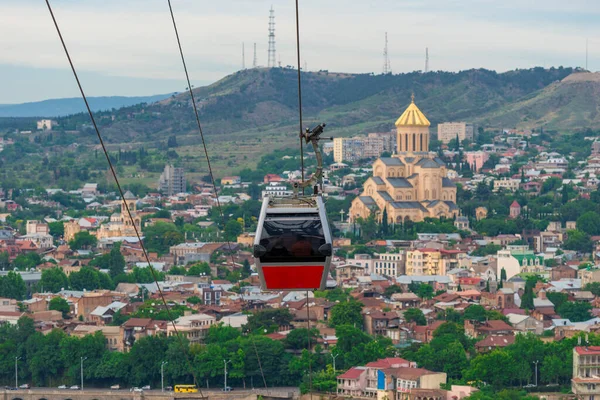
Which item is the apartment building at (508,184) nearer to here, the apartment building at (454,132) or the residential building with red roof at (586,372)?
the apartment building at (454,132)

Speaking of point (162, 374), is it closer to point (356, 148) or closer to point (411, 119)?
point (411, 119)

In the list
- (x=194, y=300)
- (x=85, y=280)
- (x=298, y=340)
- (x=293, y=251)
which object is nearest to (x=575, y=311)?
(x=298, y=340)

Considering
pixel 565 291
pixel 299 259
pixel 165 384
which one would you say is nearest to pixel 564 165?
pixel 565 291

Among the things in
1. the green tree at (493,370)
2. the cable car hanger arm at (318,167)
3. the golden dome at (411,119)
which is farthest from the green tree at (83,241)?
the cable car hanger arm at (318,167)

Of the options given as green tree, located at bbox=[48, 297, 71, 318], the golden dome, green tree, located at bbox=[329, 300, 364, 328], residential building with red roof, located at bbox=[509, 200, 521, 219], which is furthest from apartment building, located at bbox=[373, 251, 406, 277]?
the golden dome

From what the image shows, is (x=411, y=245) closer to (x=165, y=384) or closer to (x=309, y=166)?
(x=165, y=384)

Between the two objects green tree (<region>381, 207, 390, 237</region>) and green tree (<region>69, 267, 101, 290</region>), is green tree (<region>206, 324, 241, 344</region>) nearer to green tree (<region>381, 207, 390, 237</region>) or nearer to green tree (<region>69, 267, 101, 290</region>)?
green tree (<region>69, 267, 101, 290</region>)

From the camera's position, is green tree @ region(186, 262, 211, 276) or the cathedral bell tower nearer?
green tree @ region(186, 262, 211, 276)
